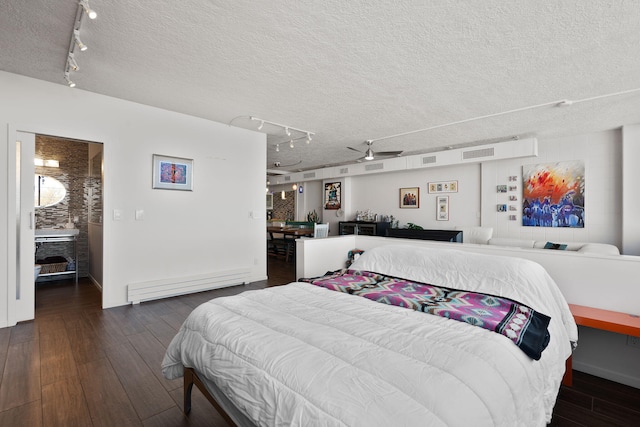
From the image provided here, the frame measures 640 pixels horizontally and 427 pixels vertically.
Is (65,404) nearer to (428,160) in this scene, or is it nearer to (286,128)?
(286,128)

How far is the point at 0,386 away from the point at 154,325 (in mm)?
Result: 1198

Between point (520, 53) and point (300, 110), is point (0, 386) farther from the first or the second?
point (520, 53)

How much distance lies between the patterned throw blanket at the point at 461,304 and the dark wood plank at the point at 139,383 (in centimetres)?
132

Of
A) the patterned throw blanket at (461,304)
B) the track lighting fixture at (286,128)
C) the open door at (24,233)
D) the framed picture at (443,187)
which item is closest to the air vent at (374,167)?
the framed picture at (443,187)

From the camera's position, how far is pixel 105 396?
195 centimetres

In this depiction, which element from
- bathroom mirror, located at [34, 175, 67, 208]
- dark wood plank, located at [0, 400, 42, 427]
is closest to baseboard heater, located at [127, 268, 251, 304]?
dark wood plank, located at [0, 400, 42, 427]

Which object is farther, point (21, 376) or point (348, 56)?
point (348, 56)

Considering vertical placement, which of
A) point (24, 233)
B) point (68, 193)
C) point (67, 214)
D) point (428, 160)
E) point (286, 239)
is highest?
point (428, 160)

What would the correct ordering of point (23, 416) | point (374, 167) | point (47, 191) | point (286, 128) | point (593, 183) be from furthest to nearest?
point (374, 167), point (47, 191), point (593, 183), point (286, 128), point (23, 416)

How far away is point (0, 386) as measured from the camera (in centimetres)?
204

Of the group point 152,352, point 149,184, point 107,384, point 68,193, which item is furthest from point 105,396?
point 68,193

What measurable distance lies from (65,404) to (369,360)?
6.68 ft

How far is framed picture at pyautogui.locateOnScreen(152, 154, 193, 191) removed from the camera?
4094 millimetres

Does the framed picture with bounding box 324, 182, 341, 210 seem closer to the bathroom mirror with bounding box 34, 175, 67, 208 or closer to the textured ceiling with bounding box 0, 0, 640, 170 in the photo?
the textured ceiling with bounding box 0, 0, 640, 170
